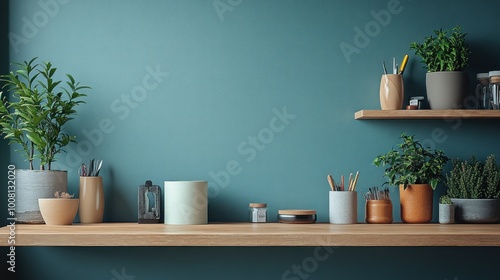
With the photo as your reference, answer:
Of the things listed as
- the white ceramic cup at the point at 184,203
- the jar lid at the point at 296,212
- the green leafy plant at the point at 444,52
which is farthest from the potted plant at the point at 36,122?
the green leafy plant at the point at 444,52

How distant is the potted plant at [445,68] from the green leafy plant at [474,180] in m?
0.26

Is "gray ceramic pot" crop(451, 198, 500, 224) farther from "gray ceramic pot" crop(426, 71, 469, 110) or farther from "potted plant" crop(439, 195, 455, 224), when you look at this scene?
"gray ceramic pot" crop(426, 71, 469, 110)

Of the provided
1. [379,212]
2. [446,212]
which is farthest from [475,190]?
[379,212]

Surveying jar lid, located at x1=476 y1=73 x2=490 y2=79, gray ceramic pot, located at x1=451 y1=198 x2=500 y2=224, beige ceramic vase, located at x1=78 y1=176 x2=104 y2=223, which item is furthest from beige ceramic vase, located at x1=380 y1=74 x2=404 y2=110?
beige ceramic vase, located at x1=78 y1=176 x2=104 y2=223

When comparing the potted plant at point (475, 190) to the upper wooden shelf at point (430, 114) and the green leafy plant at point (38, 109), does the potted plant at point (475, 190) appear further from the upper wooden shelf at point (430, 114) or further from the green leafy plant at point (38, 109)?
the green leafy plant at point (38, 109)

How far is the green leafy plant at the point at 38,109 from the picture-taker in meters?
2.52

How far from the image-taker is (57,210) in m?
2.44

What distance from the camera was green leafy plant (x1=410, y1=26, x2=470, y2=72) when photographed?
8.52ft

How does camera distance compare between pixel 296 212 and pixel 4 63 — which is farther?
pixel 4 63

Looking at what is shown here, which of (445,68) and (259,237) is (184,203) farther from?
(445,68)

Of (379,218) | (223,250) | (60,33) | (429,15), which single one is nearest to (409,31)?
(429,15)

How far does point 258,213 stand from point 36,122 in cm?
97

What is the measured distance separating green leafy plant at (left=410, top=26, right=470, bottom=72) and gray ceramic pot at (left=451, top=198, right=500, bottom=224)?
1.83 ft

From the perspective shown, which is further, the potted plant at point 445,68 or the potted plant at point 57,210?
the potted plant at point 445,68
